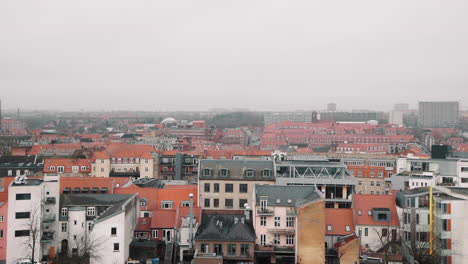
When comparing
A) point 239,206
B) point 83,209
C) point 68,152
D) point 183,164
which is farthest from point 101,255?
point 68,152

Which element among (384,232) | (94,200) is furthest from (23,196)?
(384,232)

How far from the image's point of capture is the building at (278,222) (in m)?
36.6

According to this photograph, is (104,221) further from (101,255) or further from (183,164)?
(183,164)

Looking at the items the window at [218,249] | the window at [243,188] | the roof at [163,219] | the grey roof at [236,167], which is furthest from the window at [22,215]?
the window at [243,188]

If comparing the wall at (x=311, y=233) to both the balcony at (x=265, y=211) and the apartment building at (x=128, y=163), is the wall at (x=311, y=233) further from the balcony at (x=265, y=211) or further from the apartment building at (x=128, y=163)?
the apartment building at (x=128, y=163)

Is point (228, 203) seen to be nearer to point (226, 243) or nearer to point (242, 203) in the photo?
point (242, 203)

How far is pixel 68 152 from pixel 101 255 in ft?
177

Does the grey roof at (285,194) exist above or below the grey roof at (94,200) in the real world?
above

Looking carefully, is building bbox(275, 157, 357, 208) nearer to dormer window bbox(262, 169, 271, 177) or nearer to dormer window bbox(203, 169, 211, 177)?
dormer window bbox(262, 169, 271, 177)

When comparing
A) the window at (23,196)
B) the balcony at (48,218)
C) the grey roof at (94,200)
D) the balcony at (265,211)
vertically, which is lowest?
the balcony at (48,218)

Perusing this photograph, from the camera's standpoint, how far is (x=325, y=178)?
45.3 m

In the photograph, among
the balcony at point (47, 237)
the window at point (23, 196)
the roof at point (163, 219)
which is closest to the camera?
the window at point (23, 196)

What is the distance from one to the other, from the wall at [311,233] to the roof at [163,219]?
10194mm

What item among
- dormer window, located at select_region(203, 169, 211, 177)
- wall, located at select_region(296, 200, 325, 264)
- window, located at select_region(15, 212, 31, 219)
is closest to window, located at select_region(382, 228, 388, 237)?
wall, located at select_region(296, 200, 325, 264)
